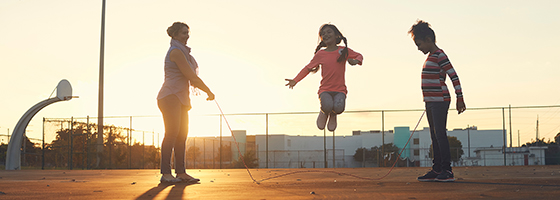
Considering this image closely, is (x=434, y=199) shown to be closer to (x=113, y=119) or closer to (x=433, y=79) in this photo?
(x=433, y=79)

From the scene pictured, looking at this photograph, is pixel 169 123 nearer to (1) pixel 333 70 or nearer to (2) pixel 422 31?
(1) pixel 333 70

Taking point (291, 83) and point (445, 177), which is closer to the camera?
point (445, 177)

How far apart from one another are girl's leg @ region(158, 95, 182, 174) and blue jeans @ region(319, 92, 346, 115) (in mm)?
1527

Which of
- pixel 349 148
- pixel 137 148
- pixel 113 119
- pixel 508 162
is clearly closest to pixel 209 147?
pixel 137 148

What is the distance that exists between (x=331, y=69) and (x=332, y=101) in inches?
13.9

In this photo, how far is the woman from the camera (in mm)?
4863

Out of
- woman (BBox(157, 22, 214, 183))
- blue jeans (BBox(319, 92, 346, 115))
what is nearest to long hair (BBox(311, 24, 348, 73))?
blue jeans (BBox(319, 92, 346, 115))

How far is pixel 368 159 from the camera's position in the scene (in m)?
47.8

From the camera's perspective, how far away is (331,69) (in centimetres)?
558

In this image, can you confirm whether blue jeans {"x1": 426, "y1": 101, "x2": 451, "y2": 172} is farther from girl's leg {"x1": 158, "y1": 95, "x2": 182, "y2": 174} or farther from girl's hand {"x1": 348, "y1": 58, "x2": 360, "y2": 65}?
girl's leg {"x1": 158, "y1": 95, "x2": 182, "y2": 174}

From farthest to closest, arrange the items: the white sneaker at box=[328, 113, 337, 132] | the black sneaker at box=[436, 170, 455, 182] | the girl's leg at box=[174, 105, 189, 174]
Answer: the white sneaker at box=[328, 113, 337, 132], the girl's leg at box=[174, 105, 189, 174], the black sneaker at box=[436, 170, 455, 182]

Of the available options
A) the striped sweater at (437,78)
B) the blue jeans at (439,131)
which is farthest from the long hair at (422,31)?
the blue jeans at (439,131)

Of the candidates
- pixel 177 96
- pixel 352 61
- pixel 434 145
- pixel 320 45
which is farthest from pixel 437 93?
pixel 177 96

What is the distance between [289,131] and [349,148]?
39.2m
